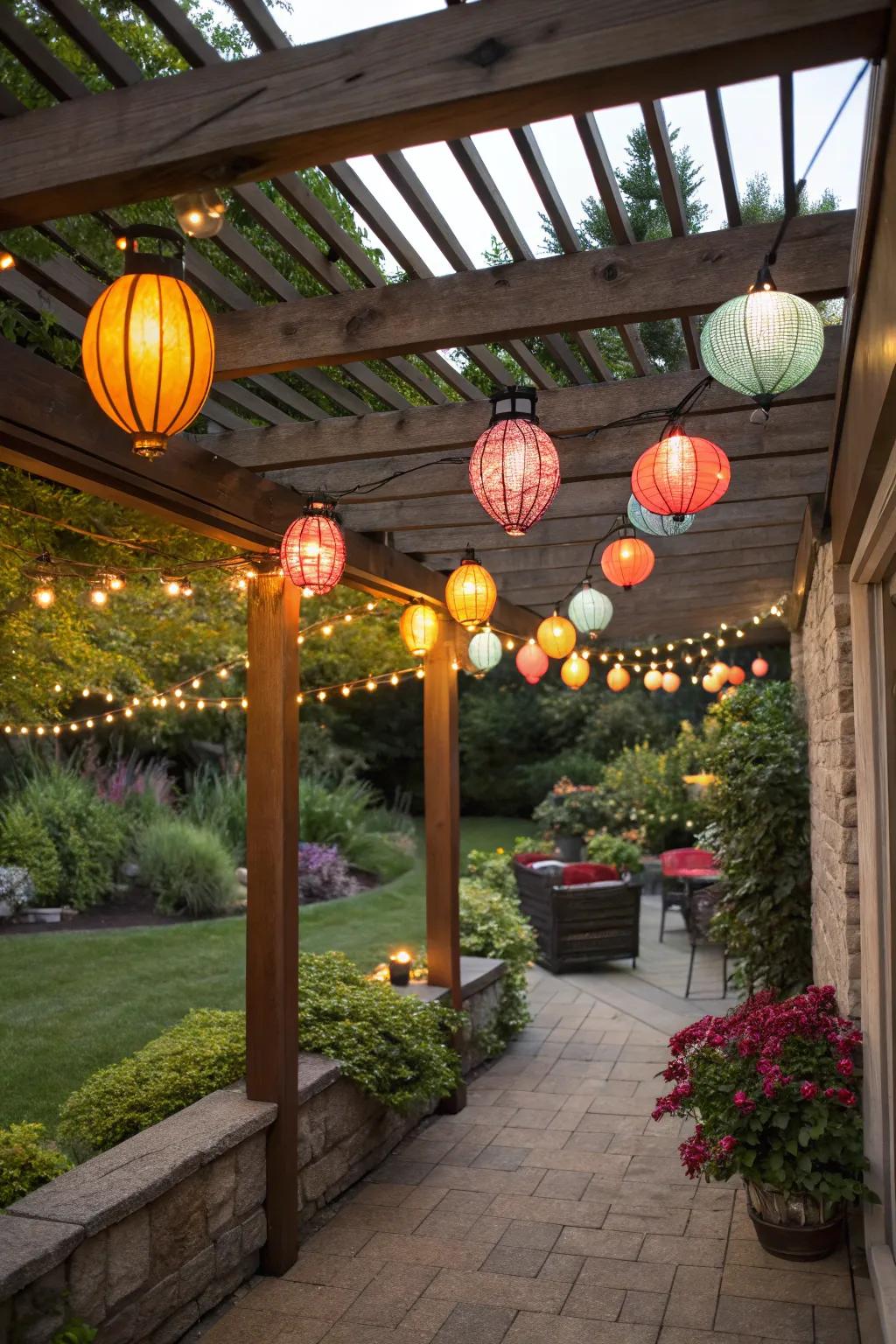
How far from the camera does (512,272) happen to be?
270 centimetres

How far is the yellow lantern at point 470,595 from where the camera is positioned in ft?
14.2

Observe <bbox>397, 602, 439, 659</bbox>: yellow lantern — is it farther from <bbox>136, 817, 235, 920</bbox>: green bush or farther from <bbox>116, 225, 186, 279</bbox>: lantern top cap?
<bbox>136, 817, 235, 920</bbox>: green bush

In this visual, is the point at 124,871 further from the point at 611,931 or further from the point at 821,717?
the point at 821,717

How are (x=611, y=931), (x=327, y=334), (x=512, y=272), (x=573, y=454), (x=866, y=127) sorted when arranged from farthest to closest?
(x=611, y=931), (x=573, y=454), (x=327, y=334), (x=512, y=272), (x=866, y=127)

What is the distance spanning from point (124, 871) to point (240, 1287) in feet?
17.9

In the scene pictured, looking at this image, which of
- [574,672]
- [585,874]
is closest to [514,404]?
[574,672]

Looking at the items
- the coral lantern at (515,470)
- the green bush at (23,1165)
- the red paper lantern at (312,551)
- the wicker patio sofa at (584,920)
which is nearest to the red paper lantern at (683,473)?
the coral lantern at (515,470)

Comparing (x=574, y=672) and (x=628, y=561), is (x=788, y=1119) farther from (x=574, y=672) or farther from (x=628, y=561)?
(x=574, y=672)

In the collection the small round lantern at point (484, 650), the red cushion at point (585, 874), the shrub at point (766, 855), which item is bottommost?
the red cushion at point (585, 874)

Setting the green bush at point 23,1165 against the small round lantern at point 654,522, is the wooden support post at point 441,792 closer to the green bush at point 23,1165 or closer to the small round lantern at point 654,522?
the small round lantern at point 654,522

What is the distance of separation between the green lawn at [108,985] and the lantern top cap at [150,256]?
12.6 ft

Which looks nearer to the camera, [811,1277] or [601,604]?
[811,1277]

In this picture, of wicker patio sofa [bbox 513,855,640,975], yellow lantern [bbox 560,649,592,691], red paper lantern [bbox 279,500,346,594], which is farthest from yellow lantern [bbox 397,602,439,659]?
wicker patio sofa [bbox 513,855,640,975]

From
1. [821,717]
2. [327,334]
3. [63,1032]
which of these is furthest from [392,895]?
[327,334]
